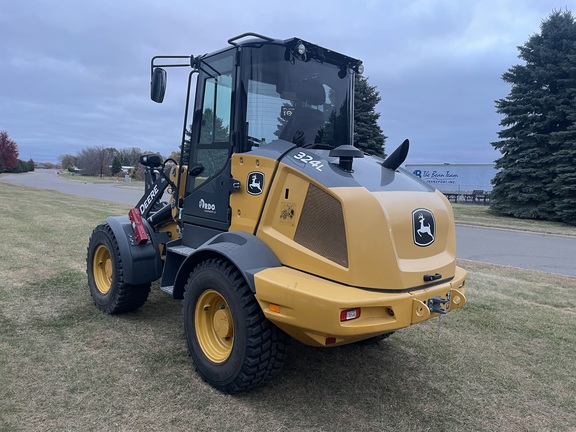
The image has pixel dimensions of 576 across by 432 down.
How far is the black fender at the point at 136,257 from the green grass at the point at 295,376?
51 cm

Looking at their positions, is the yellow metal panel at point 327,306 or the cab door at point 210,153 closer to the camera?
the yellow metal panel at point 327,306

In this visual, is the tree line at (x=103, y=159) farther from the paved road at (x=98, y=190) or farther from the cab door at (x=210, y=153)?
the cab door at (x=210, y=153)

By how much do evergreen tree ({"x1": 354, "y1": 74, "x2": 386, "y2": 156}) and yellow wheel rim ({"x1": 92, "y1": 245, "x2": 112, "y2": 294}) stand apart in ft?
56.1

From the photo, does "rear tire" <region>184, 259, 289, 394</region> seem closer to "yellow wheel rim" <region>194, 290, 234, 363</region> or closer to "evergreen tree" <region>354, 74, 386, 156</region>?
"yellow wheel rim" <region>194, 290, 234, 363</region>

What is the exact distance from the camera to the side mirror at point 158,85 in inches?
164

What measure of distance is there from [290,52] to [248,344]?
7.45ft

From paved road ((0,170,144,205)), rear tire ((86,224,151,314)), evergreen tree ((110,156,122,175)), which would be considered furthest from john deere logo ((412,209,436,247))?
evergreen tree ((110,156,122,175))

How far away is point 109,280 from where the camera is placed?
17.0 feet

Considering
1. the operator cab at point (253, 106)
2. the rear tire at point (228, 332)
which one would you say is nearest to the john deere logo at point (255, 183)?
the operator cab at point (253, 106)

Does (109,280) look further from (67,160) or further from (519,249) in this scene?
(67,160)

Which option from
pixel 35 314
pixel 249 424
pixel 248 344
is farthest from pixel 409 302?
pixel 35 314

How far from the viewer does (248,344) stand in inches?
124

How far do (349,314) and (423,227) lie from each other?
0.92 m

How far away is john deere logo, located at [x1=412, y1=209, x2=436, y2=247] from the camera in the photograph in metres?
3.25
